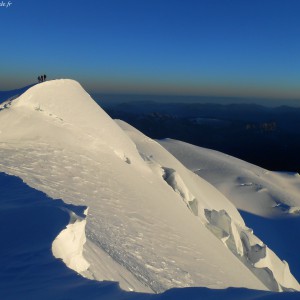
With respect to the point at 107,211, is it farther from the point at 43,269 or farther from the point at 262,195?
the point at 262,195

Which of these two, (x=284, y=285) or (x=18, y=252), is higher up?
(x=18, y=252)

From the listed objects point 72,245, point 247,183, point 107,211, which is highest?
point 72,245

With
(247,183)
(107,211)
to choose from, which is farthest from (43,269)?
(247,183)

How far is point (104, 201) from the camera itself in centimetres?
1038

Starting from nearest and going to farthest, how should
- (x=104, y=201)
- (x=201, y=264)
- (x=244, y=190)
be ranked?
(x=201, y=264) < (x=104, y=201) < (x=244, y=190)

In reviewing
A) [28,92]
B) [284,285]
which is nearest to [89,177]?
[28,92]

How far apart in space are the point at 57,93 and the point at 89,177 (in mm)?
7112

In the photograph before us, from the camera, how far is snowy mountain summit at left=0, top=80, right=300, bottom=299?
19.9 feet

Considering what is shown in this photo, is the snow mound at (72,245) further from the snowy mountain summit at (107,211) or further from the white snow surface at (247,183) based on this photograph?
the white snow surface at (247,183)

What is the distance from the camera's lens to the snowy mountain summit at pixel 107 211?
6059 mm

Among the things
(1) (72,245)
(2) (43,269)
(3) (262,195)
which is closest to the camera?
(2) (43,269)

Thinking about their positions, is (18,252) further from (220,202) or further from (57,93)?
(220,202)

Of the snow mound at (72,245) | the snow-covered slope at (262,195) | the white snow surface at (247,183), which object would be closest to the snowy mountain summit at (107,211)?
the snow mound at (72,245)

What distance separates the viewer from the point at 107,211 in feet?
31.6
